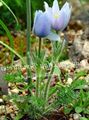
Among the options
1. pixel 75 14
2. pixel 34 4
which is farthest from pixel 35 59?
pixel 75 14

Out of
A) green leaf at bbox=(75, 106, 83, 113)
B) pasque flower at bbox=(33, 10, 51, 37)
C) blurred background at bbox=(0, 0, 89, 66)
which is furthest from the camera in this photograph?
blurred background at bbox=(0, 0, 89, 66)

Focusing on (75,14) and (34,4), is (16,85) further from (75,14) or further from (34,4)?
(75,14)

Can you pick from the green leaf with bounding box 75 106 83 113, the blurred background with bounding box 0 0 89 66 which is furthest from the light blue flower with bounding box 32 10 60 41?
the blurred background with bounding box 0 0 89 66

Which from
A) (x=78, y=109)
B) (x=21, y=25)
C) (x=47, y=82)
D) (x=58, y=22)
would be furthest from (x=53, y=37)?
(x=21, y=25)

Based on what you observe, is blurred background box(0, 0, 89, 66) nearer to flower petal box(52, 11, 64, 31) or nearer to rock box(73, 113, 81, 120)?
rock box(73, 113, 81, 120)

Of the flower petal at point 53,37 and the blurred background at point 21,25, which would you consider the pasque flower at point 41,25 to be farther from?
the blurred background at point 21,25

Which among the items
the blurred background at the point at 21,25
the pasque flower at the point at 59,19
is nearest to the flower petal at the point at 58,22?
the pasque flower at the point at 59,19

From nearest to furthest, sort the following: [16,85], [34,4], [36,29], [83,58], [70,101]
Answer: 1. [36,29]
2. [70,101]
3. [16,85]
4. [83,58]
5. [34,4]

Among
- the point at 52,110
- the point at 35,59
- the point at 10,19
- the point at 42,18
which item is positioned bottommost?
the point at 52,110
